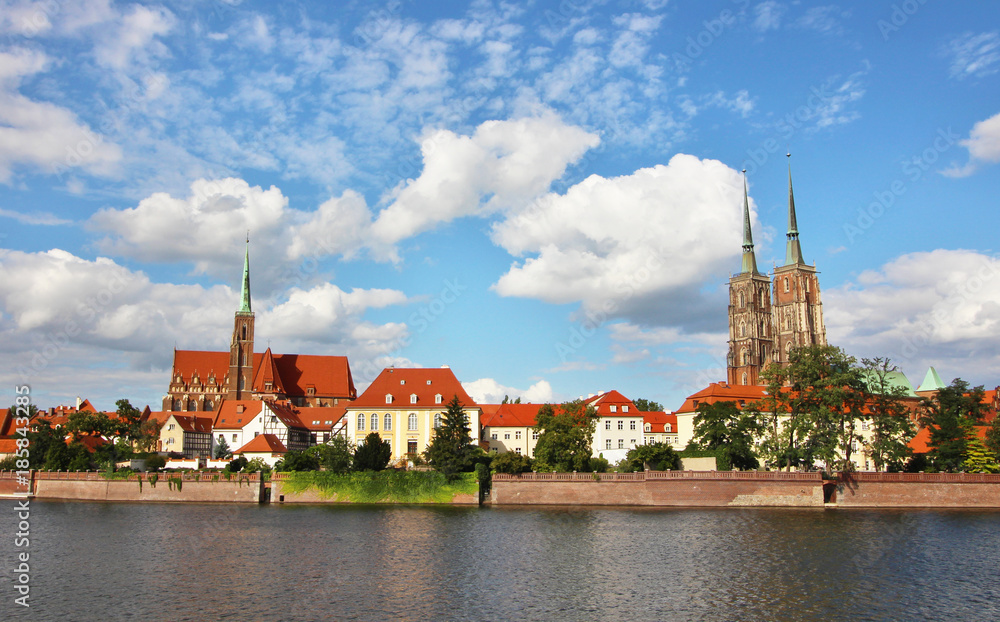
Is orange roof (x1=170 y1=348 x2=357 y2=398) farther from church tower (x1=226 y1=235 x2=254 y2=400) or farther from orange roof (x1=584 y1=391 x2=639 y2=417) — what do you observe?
orange roof (x1=584 y1=391 x2=639 y2=417)

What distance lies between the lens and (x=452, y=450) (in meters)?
60.0

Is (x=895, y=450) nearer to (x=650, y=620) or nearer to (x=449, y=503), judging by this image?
(x=449, y=503)

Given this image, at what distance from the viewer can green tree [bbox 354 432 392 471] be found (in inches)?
2450

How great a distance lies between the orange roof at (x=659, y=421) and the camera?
278 feet

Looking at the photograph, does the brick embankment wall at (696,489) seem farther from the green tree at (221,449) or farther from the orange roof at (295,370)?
the orange roof at (295,370)

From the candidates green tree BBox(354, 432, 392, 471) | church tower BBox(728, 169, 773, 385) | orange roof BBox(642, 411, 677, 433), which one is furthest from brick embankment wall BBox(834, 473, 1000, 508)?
church tower BBox(728, 169, 773, 385)

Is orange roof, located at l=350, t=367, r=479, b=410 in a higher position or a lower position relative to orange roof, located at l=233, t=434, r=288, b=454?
higher

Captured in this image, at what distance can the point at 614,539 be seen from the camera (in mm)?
37875

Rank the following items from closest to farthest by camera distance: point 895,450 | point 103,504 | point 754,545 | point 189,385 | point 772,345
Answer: point 754,545 < point 895,450 < point 103,504 < point 189,385 < point 772,345

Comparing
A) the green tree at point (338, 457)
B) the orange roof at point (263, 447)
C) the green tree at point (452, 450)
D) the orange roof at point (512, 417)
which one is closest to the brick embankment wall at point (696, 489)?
the green tree at point (452, 450)

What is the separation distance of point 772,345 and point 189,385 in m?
103

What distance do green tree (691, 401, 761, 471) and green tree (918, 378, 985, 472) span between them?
15493mm

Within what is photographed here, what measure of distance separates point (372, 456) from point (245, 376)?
2227 inches

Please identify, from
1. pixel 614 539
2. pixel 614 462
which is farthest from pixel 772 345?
pixel 614 539
